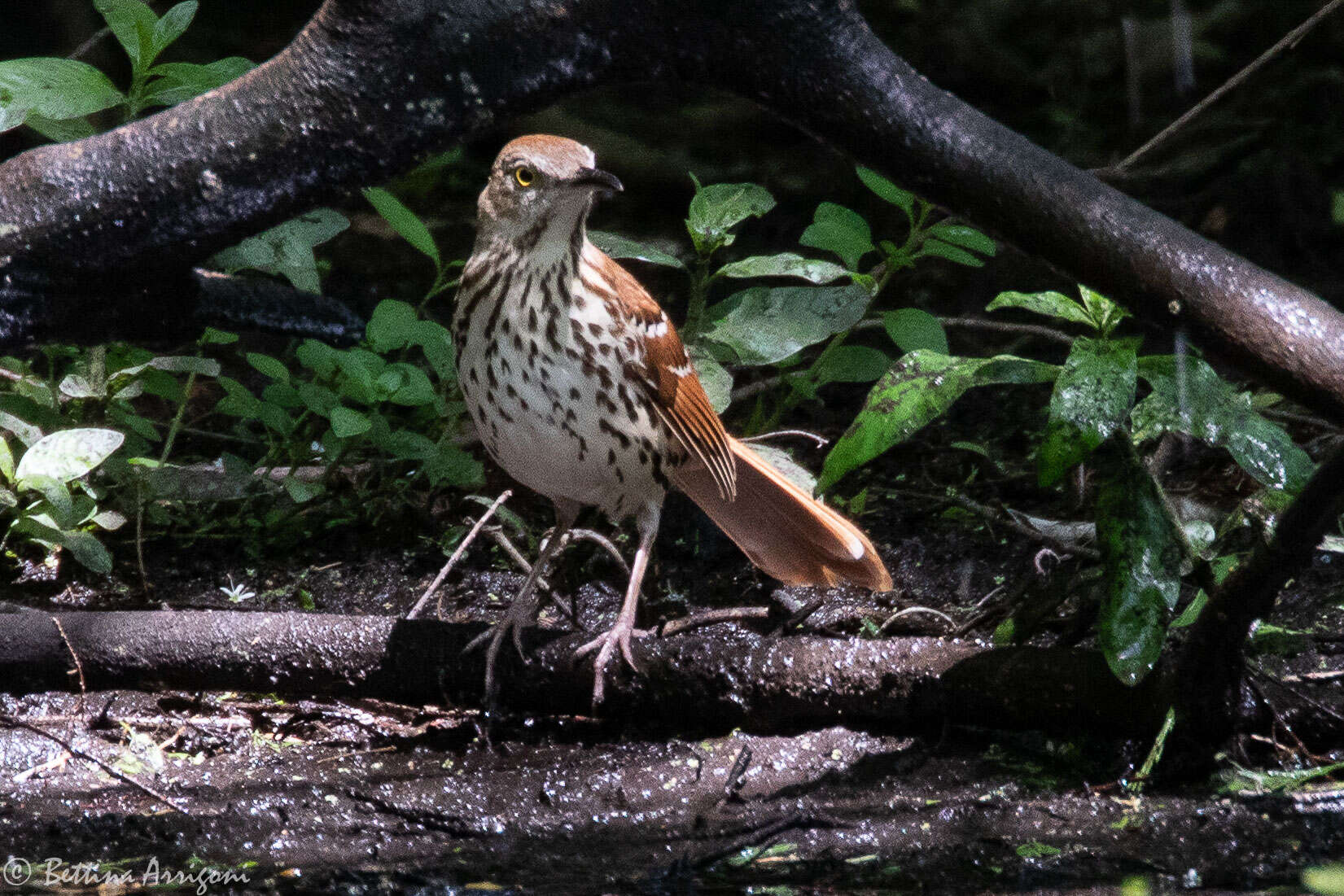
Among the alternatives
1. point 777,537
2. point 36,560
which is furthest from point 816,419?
point 36,560

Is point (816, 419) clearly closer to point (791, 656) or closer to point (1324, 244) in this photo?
point (791, 656)

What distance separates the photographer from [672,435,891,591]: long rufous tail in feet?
10.2

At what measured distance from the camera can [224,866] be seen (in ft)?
7.20

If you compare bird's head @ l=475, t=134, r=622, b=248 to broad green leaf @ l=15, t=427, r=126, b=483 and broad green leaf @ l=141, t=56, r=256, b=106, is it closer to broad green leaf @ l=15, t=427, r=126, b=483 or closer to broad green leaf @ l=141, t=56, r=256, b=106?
broad green leaf @ l=141, t=56, r=256, b=106

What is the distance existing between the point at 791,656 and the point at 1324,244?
4294 mm

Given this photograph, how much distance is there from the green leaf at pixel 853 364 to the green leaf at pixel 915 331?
16 cm

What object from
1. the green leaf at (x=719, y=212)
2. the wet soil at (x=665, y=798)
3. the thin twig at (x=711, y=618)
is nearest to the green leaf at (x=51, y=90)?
the wet soil at (x=665, y=798)

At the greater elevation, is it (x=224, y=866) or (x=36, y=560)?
(x=224, y=866)

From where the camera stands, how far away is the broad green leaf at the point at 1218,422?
238cm

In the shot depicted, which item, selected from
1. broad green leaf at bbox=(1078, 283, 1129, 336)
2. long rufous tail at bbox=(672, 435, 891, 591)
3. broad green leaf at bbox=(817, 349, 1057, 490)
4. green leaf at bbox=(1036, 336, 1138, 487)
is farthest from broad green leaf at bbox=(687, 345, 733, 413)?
green leaf at bbox=(1036, 336, 1138, 487)

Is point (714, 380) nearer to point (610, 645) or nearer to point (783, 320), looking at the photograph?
point (783, 320)

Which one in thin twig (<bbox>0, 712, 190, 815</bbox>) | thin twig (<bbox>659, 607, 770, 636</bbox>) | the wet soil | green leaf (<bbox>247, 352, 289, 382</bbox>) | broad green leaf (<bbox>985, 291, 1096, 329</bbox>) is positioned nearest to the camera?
the wet soil

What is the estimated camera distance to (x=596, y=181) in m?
2.74

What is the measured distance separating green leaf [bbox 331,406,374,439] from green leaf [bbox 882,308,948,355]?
1.35 metres
